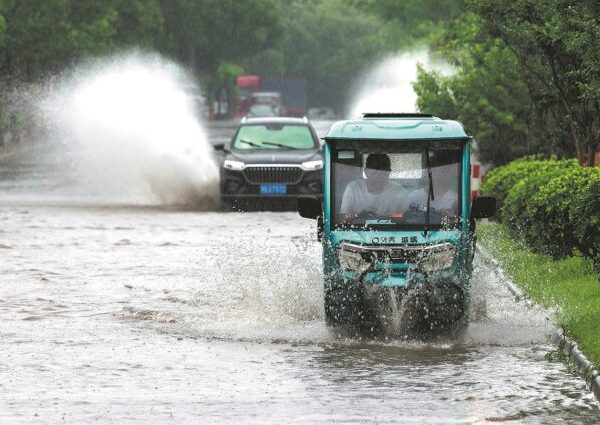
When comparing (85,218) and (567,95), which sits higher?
(567,95)

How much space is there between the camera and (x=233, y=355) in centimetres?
1253

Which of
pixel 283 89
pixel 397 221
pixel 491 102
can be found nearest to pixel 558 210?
pixel 397 221

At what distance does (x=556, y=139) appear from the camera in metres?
25.1

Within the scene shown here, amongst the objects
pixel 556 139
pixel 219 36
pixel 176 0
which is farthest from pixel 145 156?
pixel 219 36

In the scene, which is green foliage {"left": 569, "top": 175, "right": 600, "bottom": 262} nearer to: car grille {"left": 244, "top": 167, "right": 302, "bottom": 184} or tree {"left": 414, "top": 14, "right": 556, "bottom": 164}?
tree {"left": 414, "top": 14, "right": 556, "bottom": 164}

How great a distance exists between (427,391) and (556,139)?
48.7 feet

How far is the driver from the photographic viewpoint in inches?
537

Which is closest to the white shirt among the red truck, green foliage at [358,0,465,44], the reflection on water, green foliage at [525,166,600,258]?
the reflection on water

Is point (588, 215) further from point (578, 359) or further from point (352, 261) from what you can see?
point (578, 359)

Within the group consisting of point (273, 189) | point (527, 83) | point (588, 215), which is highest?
point (527, 83)

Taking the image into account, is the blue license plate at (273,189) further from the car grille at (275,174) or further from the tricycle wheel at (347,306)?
the tricycle wheel at (347,306)

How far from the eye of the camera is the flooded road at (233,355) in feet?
33.2

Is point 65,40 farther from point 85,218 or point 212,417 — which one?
point 212,417

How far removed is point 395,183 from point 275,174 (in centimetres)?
1552
